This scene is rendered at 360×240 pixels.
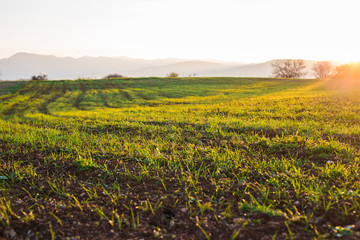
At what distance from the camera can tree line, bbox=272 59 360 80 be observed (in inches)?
2729

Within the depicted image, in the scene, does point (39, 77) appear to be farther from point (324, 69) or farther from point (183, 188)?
point (324, 69)

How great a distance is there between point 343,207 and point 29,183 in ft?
20.8

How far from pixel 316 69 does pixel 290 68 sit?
56.8ft

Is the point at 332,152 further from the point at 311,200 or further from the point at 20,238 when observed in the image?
the point at 20,238

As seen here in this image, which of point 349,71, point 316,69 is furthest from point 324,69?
point 349,71

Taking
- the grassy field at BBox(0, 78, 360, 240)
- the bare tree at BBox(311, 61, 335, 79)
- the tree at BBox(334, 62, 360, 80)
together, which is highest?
the bare tree at BBox(311, 61, 335, 79)

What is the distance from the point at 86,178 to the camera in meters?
5.45

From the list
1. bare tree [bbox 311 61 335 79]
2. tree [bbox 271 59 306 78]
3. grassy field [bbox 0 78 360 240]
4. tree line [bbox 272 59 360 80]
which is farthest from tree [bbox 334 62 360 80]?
grassy field [bbox 0 78 360 240]

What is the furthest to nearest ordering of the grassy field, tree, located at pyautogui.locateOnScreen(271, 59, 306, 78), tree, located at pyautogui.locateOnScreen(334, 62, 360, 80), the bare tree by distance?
the bare tree → tree, located at pyautogui.locateOnScreen(271, 59, 306, 78) → tree, located at pyautogui.locateOnScreen(334, 62, 360, 80) → the grassy field

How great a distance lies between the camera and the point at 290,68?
8912cm

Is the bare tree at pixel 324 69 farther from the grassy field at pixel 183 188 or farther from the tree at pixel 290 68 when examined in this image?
the grassy field at pixel 183 188

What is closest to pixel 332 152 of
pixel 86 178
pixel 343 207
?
pixel 343 207

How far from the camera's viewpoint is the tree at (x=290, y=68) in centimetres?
8800

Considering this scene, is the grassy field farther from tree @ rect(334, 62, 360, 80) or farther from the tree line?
the tree line
